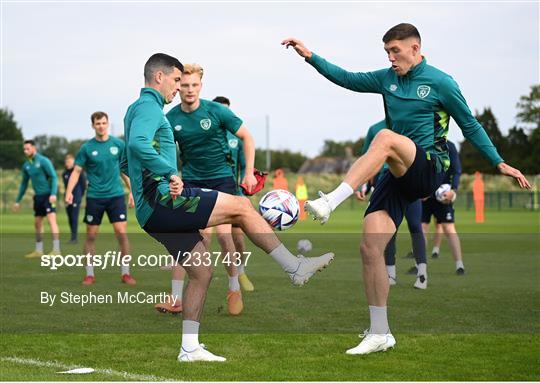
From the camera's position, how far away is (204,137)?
32.5 feet

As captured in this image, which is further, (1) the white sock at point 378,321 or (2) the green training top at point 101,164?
(2) the green training top at point 101,164

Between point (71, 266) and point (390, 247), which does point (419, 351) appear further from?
point (71, 266)

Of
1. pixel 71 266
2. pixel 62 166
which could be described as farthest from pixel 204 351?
pixel 62 166

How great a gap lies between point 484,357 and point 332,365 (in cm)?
123

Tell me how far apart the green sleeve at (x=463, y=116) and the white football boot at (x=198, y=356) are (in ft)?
9.12

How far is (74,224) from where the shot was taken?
76.7ft

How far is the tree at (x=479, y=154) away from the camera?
91812 millimetres

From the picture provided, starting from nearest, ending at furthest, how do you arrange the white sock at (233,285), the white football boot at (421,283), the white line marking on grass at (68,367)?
the white line marking on grass at (68,367) < the white sock at (233,285) < the white football boot at (421,283)

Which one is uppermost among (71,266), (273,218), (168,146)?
(168,146)

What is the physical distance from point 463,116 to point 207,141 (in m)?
3.31

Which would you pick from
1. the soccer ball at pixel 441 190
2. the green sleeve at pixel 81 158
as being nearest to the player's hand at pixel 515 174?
the soccer ball at pixel 441 190

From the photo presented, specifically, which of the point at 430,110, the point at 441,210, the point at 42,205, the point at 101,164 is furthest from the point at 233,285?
the point at 42,205

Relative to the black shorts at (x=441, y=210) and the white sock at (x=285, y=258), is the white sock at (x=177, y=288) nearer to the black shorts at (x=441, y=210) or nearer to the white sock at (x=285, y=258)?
the white sock at (x=285, y=258)

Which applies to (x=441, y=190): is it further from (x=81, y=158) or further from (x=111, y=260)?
(x=111, y=260)
